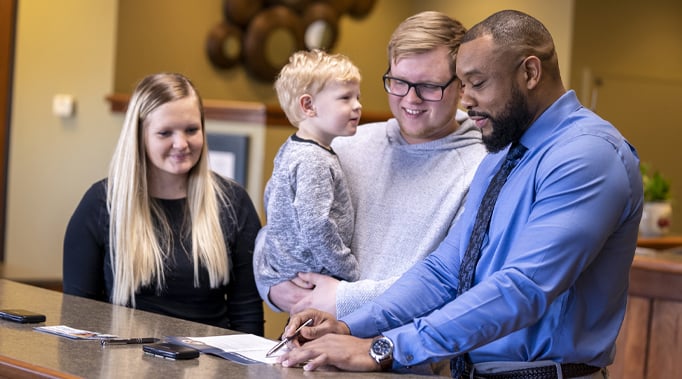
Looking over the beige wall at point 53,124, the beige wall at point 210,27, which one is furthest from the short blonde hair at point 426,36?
the beige wall at point 210,27

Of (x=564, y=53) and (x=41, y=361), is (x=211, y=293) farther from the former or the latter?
(x=564, y=53)

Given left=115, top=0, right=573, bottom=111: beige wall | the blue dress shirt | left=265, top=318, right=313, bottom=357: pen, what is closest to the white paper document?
left=265, top=318, right=313, bottom=357: pen

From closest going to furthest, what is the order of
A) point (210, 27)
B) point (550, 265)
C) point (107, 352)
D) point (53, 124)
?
point (550, 265), point (107, 352), point (53, 124), point (210, 27)

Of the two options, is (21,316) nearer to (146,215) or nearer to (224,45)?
(146,215)

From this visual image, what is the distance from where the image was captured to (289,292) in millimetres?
2844

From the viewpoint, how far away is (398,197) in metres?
2.78

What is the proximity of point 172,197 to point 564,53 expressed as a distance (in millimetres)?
4891

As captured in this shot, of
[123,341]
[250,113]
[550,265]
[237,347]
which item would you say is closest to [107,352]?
[123,341]

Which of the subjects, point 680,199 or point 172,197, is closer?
point 172,197

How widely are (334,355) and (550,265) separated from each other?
0.48 m

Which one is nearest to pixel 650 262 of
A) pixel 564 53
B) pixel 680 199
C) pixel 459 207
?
pixel 459 207

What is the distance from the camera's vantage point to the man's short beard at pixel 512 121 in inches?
89.4

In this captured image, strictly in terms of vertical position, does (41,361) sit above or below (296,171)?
below

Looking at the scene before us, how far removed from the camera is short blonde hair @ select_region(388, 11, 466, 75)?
2.66m
